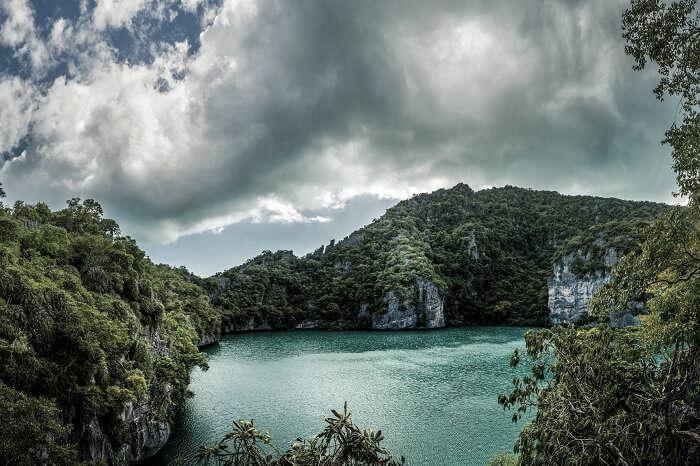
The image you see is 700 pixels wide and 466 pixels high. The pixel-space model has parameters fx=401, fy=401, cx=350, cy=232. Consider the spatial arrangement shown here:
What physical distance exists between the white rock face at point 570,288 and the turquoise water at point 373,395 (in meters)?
31.2

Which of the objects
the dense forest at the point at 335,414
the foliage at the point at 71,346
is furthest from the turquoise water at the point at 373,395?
the foliage at the point at 71,346

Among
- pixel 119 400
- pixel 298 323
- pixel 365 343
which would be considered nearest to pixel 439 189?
pixel 298 323

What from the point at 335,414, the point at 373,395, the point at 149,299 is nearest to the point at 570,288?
the point at 373,395

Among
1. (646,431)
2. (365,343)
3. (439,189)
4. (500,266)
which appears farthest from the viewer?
A: (439,189)

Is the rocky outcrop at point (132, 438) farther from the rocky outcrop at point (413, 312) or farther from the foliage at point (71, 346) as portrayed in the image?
the rocky outcrop at point (413, 312)

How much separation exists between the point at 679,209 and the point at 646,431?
3.65m

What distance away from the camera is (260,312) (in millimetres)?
84125

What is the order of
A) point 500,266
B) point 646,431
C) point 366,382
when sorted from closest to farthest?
point 646,431
point 366,382
point 500,266

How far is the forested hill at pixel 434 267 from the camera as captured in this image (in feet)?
276

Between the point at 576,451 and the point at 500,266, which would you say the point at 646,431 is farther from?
the point at 500,266

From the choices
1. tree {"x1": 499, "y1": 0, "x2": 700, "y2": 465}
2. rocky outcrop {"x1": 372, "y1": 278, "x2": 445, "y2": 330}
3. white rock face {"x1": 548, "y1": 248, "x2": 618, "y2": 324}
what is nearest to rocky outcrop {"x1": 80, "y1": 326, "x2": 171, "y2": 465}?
tree {"x1": 499, "y1": 0, "x2": 700, "y2": 465}

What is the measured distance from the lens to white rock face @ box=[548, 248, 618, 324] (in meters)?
76.4

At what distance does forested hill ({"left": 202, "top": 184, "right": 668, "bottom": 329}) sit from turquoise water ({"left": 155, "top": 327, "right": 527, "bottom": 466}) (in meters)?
27.5

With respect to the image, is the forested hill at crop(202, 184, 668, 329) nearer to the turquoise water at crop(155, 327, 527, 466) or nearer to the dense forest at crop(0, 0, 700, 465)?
the turquoise water at crop(155, 327, 527, 466)
